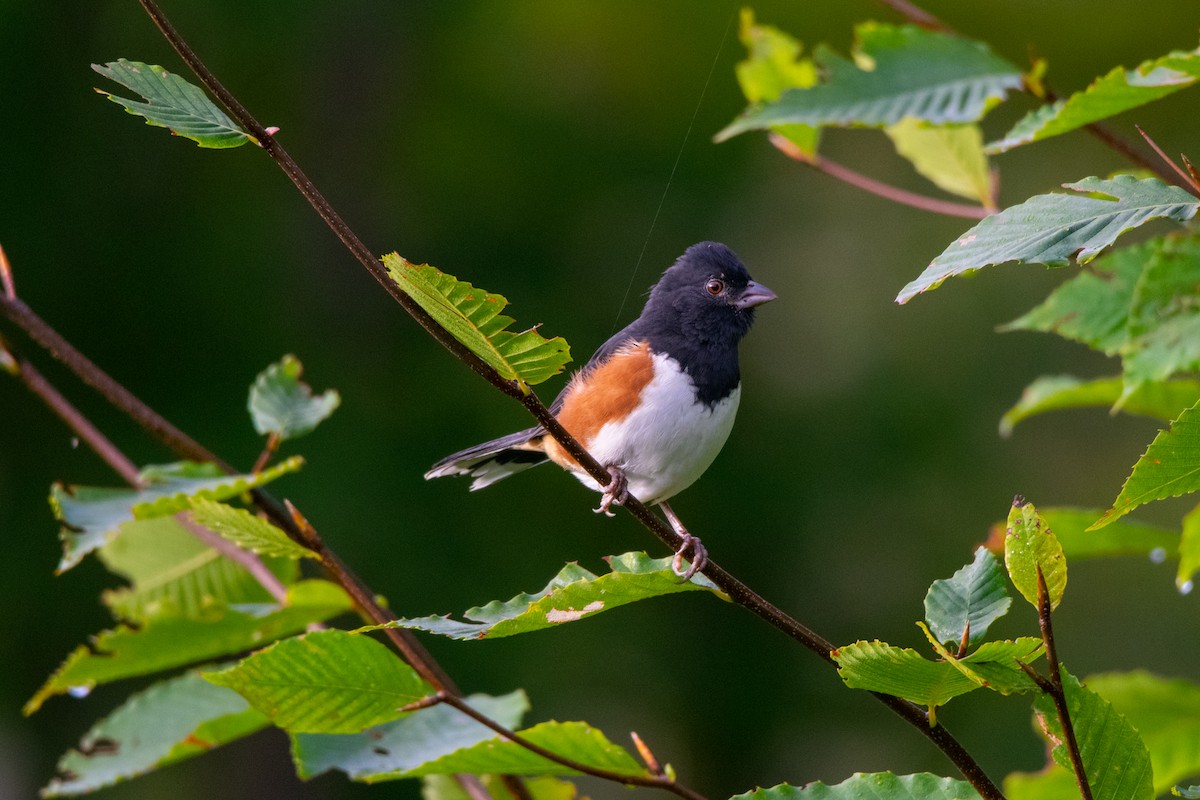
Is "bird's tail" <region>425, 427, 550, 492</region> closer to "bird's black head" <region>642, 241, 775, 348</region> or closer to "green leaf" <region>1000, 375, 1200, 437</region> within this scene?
"bird's black head" <region>642, 241, 775, 348</region>

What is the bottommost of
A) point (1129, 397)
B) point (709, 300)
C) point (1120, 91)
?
point (1129, 397)

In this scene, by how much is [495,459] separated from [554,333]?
281 cm

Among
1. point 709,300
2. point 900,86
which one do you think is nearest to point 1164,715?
point 900,86

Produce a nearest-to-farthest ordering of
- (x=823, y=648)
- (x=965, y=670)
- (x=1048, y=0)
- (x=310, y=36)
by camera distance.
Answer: (x=965, y=670)
(x=823, y=648)
(x=310, y=36)
(x=1048, y=0)

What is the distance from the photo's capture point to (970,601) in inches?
39.6

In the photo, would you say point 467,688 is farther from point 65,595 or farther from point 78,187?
point 78,187

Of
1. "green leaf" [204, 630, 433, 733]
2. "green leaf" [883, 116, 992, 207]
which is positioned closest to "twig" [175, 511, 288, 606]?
"green leaf" [204, 630, 433, 733]

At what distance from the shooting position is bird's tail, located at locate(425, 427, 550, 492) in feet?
7.47

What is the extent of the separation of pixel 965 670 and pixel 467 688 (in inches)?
169

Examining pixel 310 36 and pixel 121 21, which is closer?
pixel 121 21

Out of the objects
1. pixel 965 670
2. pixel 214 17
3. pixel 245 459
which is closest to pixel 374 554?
pixel 245 459

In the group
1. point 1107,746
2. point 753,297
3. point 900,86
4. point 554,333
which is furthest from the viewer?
point 554,333

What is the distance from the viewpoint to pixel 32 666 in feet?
16.1

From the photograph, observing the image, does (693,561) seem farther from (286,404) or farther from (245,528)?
(286,404)
